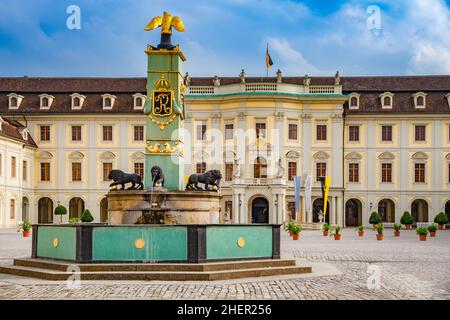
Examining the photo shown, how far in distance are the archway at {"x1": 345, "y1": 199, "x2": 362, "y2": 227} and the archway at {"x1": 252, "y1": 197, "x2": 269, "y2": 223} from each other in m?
9.12

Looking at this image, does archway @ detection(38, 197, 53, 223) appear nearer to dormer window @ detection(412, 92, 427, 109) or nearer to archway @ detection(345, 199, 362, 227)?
archway @ detection(345, 199, 362, 227)

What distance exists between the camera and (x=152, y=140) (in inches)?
759

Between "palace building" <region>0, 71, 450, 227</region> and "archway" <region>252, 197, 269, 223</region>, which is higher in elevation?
"palace building" <region>0, 71, 450, 227</region>

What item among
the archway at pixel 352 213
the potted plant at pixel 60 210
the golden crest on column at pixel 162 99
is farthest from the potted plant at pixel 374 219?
the golden crest on column at pixel 162 99

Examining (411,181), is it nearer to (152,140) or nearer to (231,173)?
(231,173)

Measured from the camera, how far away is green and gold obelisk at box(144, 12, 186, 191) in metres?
19.3

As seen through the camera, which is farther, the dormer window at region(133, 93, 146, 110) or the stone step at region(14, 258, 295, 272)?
the dormer window at region(133, 93, 146, 110)

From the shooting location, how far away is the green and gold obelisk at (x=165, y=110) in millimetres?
19266

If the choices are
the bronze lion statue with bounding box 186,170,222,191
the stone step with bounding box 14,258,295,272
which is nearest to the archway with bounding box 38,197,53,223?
the bronze lion statue with bounding box 186,170,222,191

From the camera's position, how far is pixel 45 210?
65.4 meters

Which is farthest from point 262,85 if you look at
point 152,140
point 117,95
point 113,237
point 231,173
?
point 113,237

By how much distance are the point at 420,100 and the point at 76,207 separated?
29.5 m
